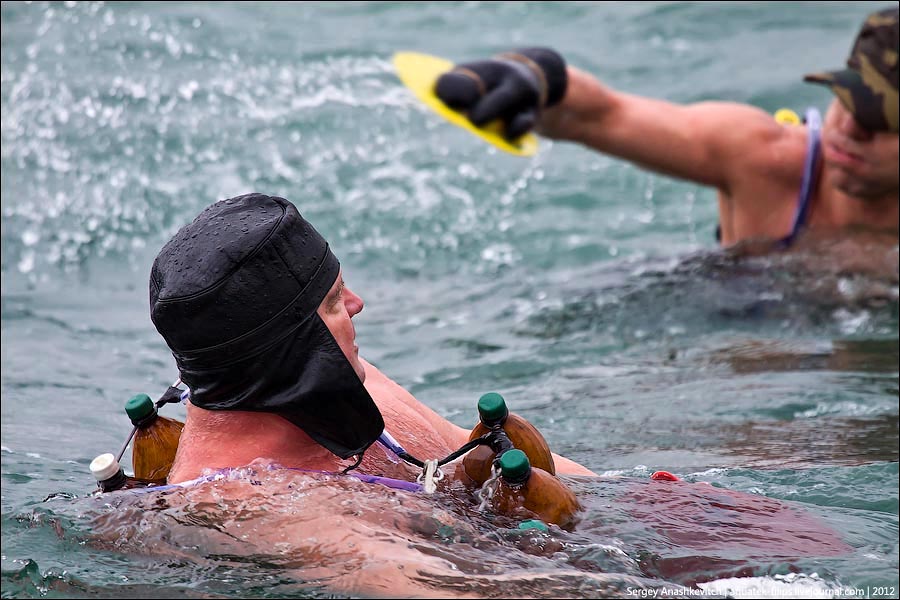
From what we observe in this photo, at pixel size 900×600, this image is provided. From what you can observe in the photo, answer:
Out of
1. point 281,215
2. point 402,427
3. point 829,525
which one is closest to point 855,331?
point 829,525

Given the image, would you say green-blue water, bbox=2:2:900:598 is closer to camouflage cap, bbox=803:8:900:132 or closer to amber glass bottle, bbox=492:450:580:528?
amber glass bottle, bbox=492:450:580:528

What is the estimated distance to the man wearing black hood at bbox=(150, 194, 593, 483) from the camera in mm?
→ 2629

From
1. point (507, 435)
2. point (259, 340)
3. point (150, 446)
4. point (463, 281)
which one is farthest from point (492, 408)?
point (463, 281)

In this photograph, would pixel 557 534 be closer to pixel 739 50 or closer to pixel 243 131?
pixel 243 131

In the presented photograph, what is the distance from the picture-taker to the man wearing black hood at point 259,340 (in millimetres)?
2629

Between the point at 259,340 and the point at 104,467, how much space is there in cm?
59

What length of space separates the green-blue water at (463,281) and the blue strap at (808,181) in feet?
0.52

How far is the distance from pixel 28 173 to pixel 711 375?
5.14m

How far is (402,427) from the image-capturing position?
3254mm

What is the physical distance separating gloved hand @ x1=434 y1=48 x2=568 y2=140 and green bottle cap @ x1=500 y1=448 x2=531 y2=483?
3.12 metres

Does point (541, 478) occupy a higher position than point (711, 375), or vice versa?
point (541, 478)

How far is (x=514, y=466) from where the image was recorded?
2.78 metres

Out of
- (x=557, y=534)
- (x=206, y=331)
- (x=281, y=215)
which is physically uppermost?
(x=281, y=215)

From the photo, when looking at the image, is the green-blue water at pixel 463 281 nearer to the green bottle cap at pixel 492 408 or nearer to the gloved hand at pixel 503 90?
the green bottle cap at pixel 492 408
